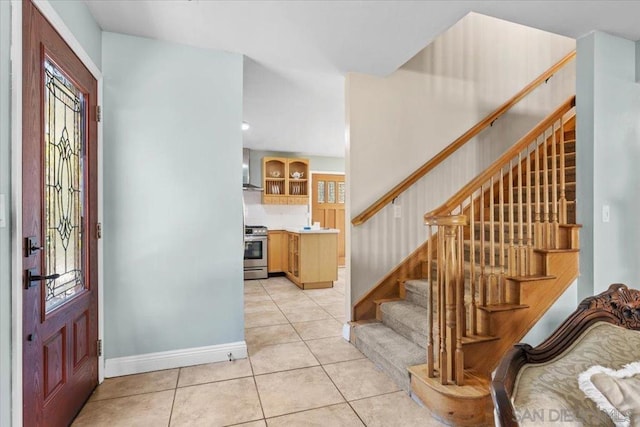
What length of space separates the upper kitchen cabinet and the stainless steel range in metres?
0.81

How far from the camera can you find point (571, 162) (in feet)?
10.2

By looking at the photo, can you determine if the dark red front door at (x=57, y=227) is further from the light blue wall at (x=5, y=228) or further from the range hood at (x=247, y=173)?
the range hood at (x=247, y=173)

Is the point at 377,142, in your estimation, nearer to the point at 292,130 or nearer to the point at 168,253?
the point at 168,253

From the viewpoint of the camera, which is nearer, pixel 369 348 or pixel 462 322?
pixel 462 322

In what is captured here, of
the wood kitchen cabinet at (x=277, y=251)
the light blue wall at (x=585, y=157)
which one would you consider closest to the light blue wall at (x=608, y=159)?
the light blue wall at (x=585, y=157)

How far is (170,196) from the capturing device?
2.45m

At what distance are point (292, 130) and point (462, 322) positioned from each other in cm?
397

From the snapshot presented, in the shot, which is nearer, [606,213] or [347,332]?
[606,213]

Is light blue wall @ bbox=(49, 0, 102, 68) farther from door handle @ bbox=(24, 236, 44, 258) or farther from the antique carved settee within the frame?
the antique carved settee

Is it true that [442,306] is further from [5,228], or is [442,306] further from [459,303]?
[5,228]

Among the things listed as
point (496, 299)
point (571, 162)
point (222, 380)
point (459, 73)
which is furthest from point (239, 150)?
point (571, 162)

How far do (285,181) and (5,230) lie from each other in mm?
5437

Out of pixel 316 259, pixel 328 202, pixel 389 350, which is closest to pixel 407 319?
pixel 389 350

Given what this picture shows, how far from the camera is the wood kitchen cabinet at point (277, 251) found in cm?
619
